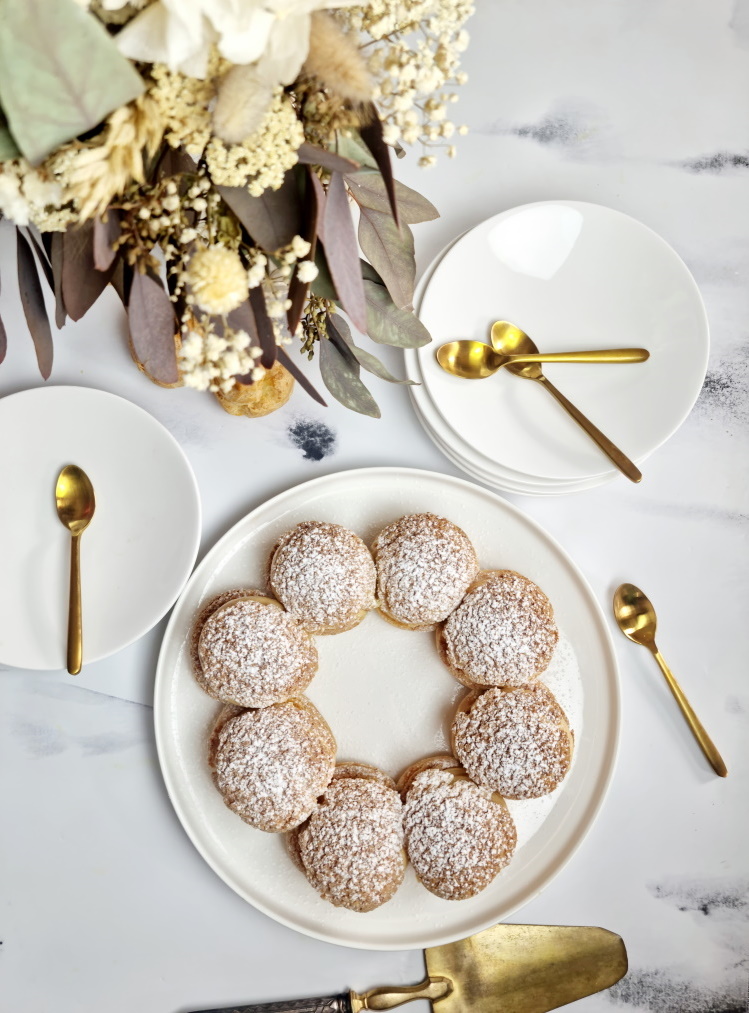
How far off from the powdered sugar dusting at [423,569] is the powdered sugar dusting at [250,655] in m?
0.17


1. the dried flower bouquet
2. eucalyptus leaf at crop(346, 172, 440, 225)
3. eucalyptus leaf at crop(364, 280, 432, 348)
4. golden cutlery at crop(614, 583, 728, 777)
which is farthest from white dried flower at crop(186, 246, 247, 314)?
golden cutlery at crop(614, 583, 728, 777)

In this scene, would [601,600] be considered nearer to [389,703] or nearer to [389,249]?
[389,703]

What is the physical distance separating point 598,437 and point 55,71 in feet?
3.04

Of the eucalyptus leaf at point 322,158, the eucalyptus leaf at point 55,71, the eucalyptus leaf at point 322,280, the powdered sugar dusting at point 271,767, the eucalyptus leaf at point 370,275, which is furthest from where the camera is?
the powdered sugar dusting at point 271,767

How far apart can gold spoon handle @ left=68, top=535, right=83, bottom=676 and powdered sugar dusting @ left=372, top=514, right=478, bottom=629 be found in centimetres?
46

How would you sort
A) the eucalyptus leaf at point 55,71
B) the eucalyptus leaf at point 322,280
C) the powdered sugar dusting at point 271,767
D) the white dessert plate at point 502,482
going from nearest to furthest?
the eucalyptus leaf at point 55,71
the eucalyptus leaf at point 322,280
the powdered sugar dusting at point 271,767
the white dessert plate at point 502,482

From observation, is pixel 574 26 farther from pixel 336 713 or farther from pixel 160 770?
pixel 160 770

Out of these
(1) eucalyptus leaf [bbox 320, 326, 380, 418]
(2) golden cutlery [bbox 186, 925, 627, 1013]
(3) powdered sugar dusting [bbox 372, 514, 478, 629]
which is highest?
(1) eucalyptus leaf [bbox 320, 326, 380, 418]

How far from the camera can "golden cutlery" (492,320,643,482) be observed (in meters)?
1.24

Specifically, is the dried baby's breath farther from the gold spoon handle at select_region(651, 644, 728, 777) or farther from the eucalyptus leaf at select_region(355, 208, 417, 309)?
the gold spoon handle at select_region(651, 644, 728, 777)

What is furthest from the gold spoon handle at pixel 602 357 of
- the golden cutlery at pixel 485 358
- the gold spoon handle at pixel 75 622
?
the gold spoon handle at pixel 75 622

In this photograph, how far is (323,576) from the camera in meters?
1.18

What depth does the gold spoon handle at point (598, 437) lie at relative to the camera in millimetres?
1223

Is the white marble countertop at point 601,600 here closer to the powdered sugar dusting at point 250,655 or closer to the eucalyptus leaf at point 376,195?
the powdered sugar dusting at point 250,655
